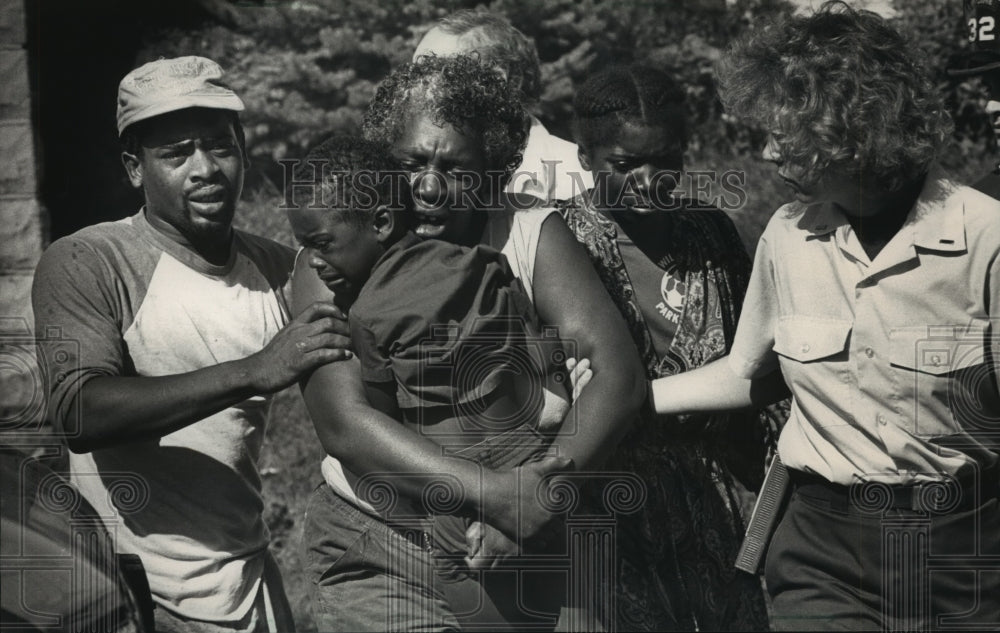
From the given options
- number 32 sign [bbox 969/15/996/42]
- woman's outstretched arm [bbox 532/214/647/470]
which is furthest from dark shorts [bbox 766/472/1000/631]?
number 32 sign [bbox 969/15/996/42]

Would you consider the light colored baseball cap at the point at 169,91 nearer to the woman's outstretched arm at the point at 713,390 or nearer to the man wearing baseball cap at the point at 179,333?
the man wearing baseball cap at the point at 179,333

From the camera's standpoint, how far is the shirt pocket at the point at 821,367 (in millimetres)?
2953

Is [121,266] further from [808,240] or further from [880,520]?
[880,520]

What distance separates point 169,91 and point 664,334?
58.1 inches

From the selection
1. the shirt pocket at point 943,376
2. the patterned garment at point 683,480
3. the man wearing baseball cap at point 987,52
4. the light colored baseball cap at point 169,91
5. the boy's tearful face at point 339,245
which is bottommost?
the patterned garment at point 683,480

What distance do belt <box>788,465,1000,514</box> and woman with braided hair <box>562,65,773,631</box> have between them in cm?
54

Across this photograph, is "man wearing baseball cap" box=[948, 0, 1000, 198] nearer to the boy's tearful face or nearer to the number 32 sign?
the number 32 sign

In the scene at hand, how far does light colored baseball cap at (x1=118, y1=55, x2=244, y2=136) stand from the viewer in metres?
3.28

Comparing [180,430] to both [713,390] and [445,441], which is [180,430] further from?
[713,390]

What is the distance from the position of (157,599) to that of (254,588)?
0.83 ft

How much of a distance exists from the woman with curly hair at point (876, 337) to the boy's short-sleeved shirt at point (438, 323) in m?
0.70

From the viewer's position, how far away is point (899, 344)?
115 inches

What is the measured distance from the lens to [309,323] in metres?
3.06

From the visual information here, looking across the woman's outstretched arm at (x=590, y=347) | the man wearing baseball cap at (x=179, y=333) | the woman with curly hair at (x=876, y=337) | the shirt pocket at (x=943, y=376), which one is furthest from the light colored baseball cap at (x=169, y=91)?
the shirt pocket at (x=943, y=376)
